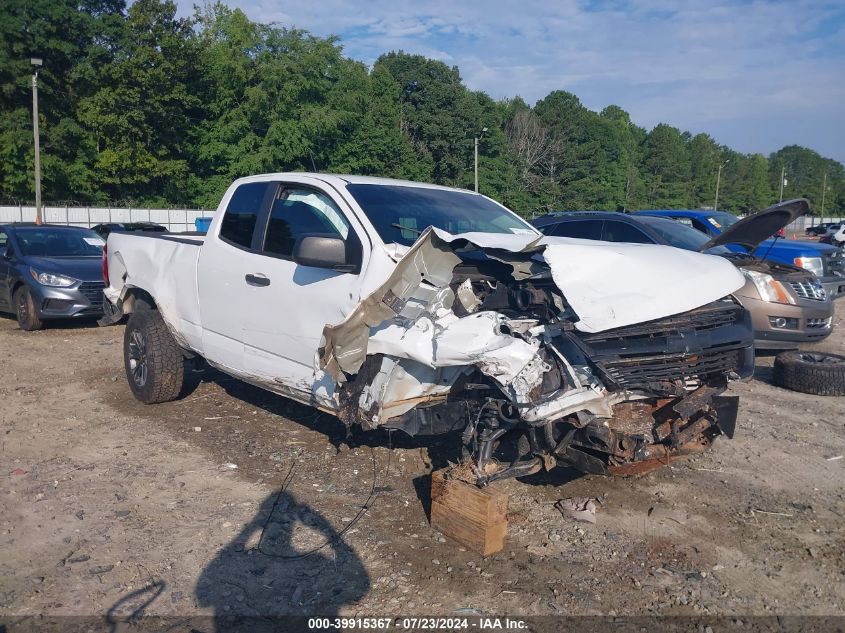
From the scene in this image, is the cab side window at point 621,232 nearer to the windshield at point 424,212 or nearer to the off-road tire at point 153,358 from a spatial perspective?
the windshield at point 424,212

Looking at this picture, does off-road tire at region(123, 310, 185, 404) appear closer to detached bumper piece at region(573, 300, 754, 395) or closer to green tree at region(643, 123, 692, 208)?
detached bumper piece at region(573, 300, 754, 395)

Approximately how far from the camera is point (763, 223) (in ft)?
15.9

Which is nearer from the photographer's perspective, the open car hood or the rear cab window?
the open car hood

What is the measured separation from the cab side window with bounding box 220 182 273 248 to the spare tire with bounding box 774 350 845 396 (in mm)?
5327

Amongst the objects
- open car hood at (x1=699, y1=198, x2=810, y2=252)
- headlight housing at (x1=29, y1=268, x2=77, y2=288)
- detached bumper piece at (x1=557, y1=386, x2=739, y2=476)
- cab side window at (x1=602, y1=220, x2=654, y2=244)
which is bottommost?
detached bumper piece at (x1=557, y1=386, x2=739, y2=476)

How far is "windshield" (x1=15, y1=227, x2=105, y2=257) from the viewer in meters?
10.8

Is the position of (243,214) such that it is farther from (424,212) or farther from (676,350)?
(676,350)

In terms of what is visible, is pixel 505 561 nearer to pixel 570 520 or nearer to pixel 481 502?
pixel 481 502

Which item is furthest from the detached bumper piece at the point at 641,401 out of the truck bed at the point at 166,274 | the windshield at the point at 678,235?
the windshield at the point at 678,235

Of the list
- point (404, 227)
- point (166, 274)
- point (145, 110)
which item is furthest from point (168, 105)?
point (404, 227)

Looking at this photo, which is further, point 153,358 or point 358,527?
point 153,358

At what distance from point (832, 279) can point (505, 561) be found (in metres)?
9.08

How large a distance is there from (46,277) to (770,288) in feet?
31.2

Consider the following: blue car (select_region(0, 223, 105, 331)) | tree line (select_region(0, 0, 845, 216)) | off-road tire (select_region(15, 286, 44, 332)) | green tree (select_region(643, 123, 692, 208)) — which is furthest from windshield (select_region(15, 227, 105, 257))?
green tree (select_region(643, 123, 692, 208))
